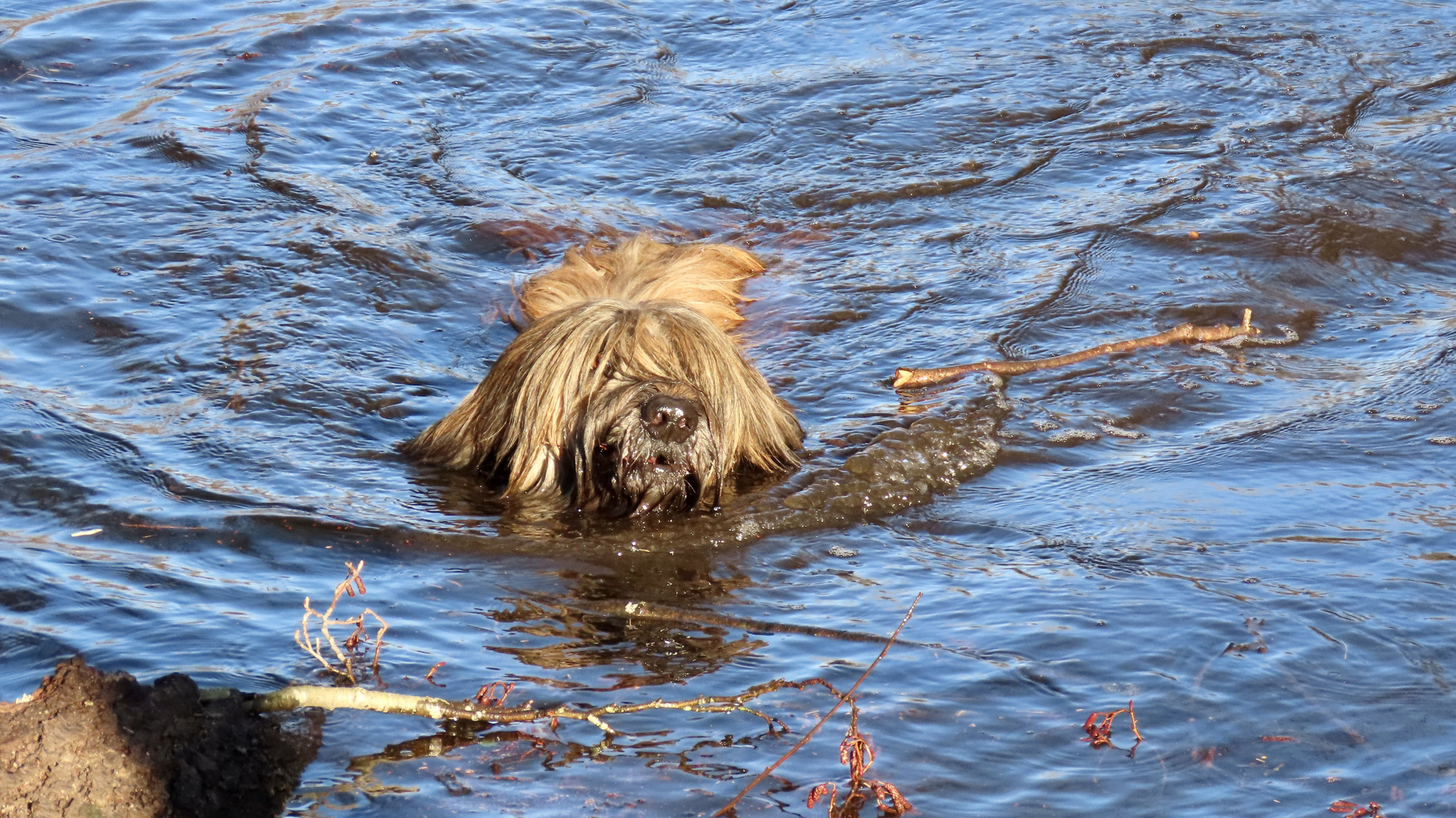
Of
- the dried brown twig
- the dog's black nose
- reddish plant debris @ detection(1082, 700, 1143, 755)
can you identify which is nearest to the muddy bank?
the dried brown twig

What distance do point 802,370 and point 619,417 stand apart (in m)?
1.83

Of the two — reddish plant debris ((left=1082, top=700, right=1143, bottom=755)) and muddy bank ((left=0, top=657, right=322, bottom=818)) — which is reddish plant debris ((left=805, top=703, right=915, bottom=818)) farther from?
muddy bank ((left=0, top=657, right=322, bottom=818))

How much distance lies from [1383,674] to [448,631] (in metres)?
2.42

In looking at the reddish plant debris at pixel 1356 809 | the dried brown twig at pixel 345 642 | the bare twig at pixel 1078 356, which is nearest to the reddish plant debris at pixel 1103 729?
the reddish plant debris at pixel 1356 809

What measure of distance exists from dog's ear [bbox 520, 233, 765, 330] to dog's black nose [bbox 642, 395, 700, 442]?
5.16 feet

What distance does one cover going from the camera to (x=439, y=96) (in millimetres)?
10375

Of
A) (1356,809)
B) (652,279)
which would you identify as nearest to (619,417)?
(652,279)

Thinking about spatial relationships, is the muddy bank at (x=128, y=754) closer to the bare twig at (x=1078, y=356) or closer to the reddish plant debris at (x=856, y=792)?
the reddish plant debris at (x=856, y=792)

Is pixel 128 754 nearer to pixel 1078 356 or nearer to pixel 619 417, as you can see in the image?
pixel 619 417

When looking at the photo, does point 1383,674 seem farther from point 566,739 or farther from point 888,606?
point 566,739

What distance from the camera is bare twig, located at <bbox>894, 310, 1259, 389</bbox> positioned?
6.61m

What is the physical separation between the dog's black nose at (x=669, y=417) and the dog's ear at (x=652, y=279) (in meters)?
1.57

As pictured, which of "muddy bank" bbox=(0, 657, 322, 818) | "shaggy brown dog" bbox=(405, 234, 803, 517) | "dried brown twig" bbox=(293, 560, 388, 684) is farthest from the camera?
"shaggy brown dog" bbox=(405, 234, 803, 517)

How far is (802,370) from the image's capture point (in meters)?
6.89
